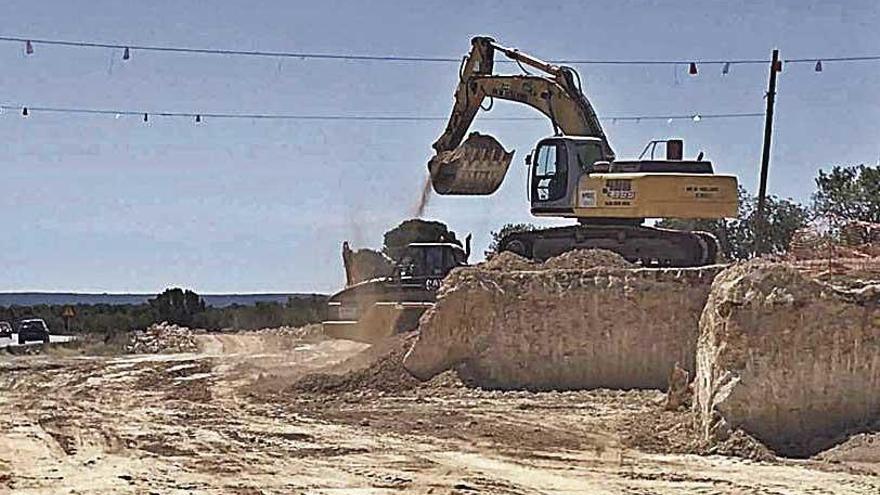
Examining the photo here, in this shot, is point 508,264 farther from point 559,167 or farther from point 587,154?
point 587,154

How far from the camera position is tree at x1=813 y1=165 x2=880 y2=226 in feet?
132

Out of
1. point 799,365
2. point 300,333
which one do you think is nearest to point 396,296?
point 300,333

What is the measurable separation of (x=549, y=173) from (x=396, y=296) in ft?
20.3

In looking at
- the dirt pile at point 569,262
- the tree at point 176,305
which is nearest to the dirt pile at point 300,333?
the tree at point 176,305

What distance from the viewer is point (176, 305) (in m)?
53.0

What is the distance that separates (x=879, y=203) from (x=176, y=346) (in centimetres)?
2029

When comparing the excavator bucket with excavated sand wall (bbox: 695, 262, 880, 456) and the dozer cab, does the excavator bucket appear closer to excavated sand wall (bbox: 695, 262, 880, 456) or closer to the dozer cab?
the dozer cab

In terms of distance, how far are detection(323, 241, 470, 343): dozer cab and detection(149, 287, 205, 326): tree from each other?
19327mm

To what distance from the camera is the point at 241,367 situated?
1145 inches

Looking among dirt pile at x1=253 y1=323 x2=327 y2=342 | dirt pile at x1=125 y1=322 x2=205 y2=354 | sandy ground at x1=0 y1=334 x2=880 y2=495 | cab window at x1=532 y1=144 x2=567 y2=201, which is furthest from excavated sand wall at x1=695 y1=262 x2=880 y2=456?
dirt pile at x1=125 y1=322 x2=205 y2=354

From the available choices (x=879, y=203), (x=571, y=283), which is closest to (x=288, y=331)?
(x=879, y=203)

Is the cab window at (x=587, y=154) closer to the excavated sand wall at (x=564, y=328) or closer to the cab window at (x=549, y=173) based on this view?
the cab window at (x=549, y=173)

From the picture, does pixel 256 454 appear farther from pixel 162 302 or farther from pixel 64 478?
pixel 162 302

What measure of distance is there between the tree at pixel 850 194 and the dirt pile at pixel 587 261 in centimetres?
1648
